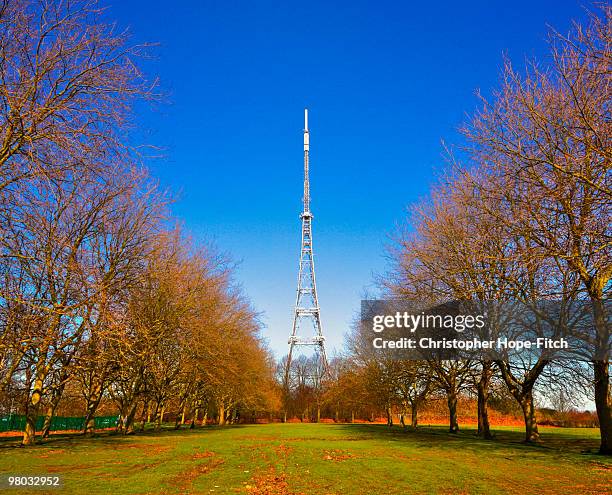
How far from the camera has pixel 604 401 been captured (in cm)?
1593

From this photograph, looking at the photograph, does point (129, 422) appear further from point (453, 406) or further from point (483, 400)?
point (483, 400)

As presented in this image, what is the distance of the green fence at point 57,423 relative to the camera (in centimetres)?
3866

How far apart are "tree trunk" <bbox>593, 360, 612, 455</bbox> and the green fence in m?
31.2

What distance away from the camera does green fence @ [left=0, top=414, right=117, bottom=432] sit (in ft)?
127

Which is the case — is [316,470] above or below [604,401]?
below

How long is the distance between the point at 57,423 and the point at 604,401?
1717 inches

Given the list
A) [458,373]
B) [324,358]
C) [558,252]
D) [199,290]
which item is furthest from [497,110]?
[324,358]

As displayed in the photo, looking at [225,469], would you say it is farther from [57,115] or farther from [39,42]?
[39,42]

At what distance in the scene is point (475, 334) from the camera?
20.8m

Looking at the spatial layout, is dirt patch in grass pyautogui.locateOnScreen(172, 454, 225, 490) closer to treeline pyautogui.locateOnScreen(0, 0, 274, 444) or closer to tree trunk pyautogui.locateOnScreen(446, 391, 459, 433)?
treeline pyautogui.locateOnScreen(0, 0, 274, 444)

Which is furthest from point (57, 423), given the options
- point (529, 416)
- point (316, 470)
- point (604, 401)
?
point (604, 401)

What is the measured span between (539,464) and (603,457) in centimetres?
264

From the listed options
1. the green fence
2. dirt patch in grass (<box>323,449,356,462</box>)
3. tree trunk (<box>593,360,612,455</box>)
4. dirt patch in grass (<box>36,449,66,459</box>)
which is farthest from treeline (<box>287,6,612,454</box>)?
the green fence

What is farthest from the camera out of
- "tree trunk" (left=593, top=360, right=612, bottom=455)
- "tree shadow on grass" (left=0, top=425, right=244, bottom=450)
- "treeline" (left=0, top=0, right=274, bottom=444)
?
"tree shadow on grass" (left=0, top=425, right=244, bottom=450)
